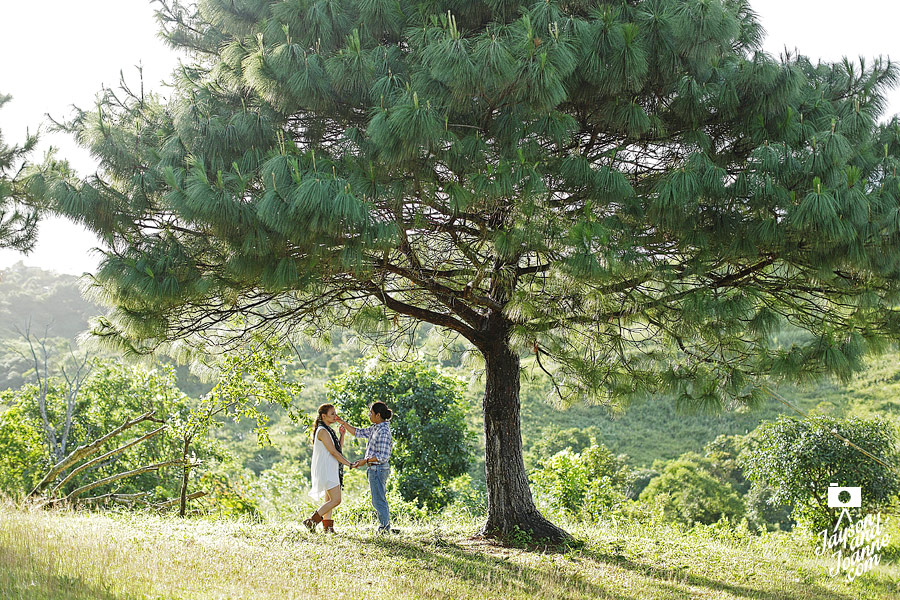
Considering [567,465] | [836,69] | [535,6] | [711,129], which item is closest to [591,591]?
[711,129]

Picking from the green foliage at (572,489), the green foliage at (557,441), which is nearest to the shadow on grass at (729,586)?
the green foliage at (572,489)

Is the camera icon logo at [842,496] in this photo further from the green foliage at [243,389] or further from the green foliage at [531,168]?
the green foliage at [243,389]

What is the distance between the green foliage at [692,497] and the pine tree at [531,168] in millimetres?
13805

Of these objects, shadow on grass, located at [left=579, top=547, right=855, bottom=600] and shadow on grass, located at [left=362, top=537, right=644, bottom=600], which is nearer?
shadow on grass, located at [left=362, top=537, right=644, bottom=600]

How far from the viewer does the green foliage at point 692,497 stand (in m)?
17.3

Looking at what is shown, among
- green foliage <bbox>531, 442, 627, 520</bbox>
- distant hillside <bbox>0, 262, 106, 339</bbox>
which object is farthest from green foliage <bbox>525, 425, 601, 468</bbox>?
distant hillside <bbox>0, 262, 106, 339</bbox>

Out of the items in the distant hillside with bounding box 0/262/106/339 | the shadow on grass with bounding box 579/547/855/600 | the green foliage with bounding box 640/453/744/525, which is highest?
the distant hillside with bounding box 0/262/106/339

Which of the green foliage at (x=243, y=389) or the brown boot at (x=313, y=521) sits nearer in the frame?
the brown boot at (x=313, y=521)

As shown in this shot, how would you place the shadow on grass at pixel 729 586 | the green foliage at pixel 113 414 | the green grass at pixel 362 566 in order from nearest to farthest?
the green grass at pixel 362 566
the shadow on grass at pixel 729 586
the green foliage at pixel 113 414

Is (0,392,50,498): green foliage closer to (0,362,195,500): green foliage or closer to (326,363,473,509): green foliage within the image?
(0,362,195,500): green foliage

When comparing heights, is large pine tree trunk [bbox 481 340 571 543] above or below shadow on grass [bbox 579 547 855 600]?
above

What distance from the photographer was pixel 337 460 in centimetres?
546

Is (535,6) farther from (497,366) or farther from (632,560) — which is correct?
(632,560)

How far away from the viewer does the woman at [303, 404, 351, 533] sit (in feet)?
17.8
